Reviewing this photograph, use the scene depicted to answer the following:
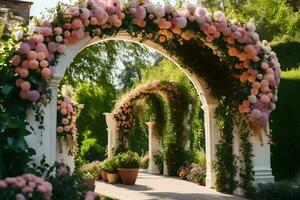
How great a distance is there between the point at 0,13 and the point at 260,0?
710 inches

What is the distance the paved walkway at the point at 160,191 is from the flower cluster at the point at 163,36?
6.06 feet

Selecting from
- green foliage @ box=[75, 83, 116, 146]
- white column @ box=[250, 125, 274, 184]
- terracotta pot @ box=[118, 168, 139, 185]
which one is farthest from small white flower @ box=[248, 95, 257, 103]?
green foliage @ box=[75, 83, 116, 146]

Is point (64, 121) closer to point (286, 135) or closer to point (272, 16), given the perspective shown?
point (286, 135)

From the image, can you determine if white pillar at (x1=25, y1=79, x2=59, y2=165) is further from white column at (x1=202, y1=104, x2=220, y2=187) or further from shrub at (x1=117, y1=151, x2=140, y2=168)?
shrub at (x1=117, y1=151, x2=140, y2=168)

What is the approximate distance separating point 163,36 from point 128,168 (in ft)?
15.5

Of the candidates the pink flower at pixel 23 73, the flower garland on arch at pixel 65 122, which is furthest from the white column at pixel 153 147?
the pink flower at pixel 23 73

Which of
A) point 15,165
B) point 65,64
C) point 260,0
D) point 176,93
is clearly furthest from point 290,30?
point 15,165

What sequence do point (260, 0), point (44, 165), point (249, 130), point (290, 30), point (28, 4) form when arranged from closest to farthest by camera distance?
point (44, 165) → point (249, 130) → point (28, 4) → point (290, 30) → point (260, 0)

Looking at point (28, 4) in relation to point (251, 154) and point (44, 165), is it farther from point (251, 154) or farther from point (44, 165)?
point (251, 154)

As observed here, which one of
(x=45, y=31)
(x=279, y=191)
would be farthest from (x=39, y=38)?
(x=279, y=191)

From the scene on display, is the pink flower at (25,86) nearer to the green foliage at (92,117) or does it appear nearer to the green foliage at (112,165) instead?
the green foliage at (112,165)

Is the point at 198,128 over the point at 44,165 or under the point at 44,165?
over

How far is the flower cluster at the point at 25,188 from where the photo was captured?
4578 mm

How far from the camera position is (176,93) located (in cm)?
1364
